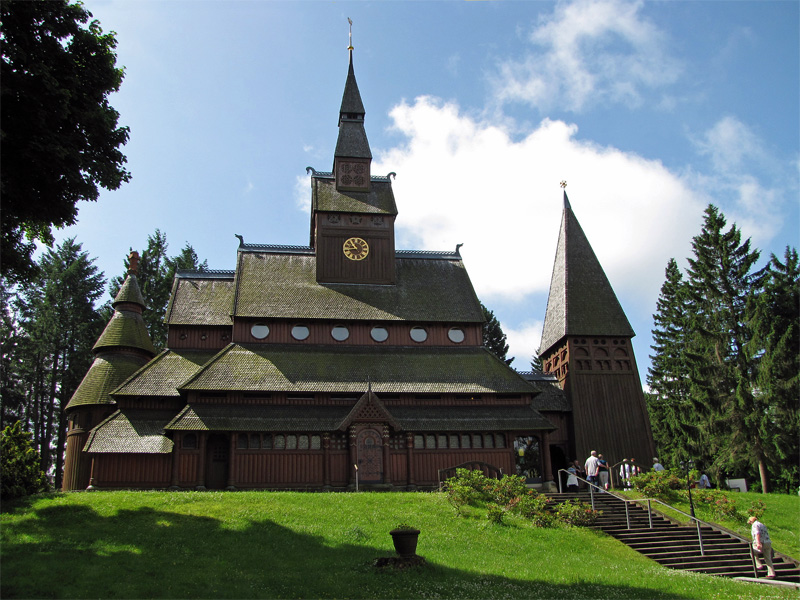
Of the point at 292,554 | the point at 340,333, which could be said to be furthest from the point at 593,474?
the point at 340,333

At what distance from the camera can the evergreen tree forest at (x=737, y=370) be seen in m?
36.6

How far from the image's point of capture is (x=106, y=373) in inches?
1330

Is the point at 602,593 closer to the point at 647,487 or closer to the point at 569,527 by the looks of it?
the point at 569,527

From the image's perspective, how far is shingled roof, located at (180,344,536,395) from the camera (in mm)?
30344

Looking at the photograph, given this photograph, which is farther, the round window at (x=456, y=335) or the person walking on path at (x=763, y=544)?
the round window at (x=456, y=335)

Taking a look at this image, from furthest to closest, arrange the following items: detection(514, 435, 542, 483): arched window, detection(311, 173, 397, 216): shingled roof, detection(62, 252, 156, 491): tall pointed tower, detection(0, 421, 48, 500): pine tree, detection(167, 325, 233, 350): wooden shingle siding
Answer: detection(311, 173, 397, 216): shingled roof < detection(167, 325, 233, 350): wooden shingle siding < detection(514, 435, 542, 483): arched window < detection(62, 252, 156, 491): tall pointed tower < detection(0, 421, 48, 500): pine tree

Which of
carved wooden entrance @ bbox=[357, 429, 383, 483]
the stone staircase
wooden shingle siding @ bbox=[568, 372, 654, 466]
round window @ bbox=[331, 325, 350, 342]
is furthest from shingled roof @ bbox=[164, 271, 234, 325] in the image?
the stone staircase

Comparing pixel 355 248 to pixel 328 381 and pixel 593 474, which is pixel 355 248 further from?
A: pixel 593 474

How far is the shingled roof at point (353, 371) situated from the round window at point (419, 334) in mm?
676

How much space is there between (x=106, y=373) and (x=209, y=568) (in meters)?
22.5

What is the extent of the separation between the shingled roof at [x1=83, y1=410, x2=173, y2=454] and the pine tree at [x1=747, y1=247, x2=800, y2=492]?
105 ft

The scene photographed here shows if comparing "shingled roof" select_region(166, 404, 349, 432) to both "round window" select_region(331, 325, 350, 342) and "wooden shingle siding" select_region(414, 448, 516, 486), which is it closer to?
"wooden shingle siding" select_region(414, 448, 516, 486)

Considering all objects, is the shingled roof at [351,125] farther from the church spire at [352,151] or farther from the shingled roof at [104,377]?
the shingled roof at [104,377]

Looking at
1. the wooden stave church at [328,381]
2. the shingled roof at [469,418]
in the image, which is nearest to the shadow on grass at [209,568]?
the wooden stave church at [328,381]
